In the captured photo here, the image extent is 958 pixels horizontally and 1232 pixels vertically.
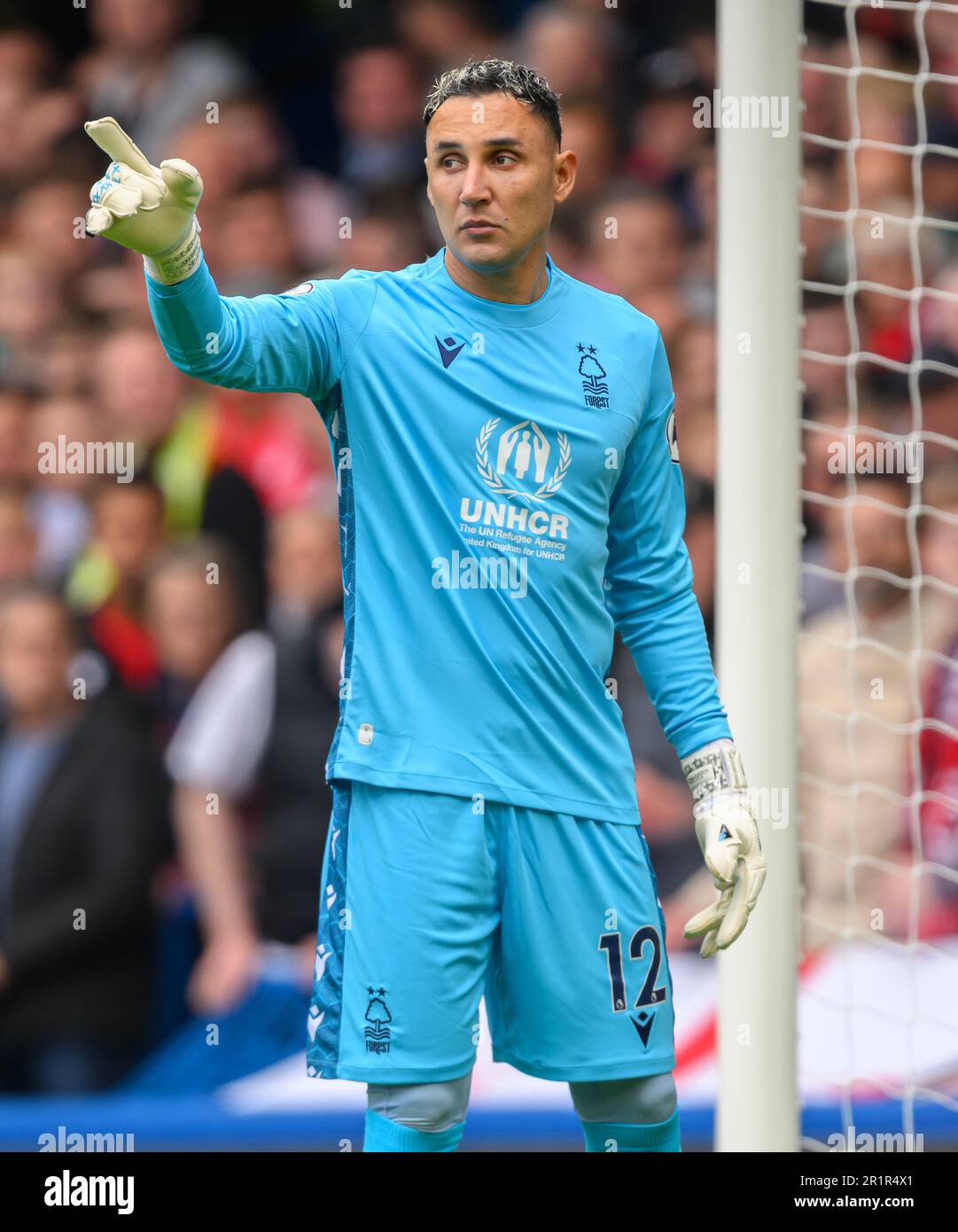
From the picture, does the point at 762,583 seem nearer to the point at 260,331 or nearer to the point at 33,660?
the point at 260,331

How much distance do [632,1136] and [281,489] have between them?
294cm

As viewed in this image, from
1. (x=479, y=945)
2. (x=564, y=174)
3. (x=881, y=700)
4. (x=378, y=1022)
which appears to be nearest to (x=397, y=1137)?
(x=378, y=1022)

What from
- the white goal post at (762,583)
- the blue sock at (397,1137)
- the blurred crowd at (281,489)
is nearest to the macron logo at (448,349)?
the white goal post at (762,583)

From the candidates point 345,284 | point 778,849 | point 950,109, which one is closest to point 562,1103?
point 778,849

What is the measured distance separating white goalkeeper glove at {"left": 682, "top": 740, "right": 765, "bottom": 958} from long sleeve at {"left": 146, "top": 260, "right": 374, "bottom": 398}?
2.66 feet

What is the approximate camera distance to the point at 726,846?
2.54 metres

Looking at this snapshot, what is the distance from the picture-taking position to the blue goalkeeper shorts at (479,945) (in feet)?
7.84

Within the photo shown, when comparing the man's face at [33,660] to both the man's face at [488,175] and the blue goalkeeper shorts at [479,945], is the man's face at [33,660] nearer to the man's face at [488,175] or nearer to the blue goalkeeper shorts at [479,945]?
the blue goalkeeper shorts at [479,945]

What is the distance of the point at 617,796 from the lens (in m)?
2.55

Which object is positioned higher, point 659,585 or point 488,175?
point 488,175

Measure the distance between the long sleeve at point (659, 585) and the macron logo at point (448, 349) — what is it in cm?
31

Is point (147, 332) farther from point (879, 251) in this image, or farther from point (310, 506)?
point (879, 251)

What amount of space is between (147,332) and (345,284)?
A: 2.92 metres

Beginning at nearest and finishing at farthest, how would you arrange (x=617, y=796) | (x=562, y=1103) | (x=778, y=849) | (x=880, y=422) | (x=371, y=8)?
1. (x=617, y=796)
2. (x=778, y=849)
3. (x=562, y=1103)
4. (x=880, y=422)
5. (x=371, y=8)
